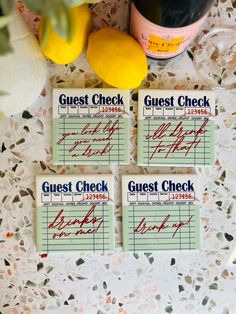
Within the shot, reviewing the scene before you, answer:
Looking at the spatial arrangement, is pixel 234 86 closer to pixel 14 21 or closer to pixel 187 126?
pixel 187 126

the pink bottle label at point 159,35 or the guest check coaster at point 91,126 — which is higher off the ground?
the pink bottle label at point 159,35

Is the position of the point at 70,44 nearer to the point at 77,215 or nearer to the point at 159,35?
the point at 159,35

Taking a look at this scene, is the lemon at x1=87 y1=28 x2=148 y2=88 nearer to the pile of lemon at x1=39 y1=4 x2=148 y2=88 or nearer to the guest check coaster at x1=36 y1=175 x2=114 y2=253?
the pile of lemon at x1=39 y1=4 x2=148 y2=88

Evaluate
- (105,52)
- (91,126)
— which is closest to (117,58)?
(105,52)

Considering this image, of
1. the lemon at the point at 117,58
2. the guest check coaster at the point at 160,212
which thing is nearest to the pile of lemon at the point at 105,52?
the lemon at the point at 117,58

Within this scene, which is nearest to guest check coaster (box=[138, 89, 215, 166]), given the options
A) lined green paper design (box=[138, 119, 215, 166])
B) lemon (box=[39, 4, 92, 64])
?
lined green paper design (box=[138, 119, 215, 166])

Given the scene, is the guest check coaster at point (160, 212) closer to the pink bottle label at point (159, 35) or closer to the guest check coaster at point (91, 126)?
the guest check coaster at point (91, 126)

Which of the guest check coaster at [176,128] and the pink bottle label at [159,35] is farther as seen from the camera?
the guest check coaster at [176,128]
